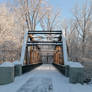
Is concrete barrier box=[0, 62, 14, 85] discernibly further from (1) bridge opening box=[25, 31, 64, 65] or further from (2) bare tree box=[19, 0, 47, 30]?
(2) bare tree box=[19, 0, 47, 30]

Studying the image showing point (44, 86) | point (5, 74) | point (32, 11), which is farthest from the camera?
point (32, 11)

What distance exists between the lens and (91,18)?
81.7ft

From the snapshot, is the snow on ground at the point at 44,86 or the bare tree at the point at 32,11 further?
the bare tree at the point at 32,11

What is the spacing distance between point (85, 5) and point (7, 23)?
17.8 meters

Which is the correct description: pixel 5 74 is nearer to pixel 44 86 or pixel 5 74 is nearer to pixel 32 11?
pixel 44 86

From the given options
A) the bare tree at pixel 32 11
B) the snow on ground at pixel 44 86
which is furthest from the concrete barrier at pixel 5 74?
the bare tree at pixel 32 11

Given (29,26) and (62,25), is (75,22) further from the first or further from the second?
(29,26)

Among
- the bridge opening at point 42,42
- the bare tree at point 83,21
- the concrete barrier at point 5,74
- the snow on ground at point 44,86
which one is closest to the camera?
the snow on ground at point 44,86

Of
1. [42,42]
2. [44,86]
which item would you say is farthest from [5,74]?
[42,42]

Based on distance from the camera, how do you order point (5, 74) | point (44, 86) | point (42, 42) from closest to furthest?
point (44, 86) → point (5, 74) → point (42, 42)

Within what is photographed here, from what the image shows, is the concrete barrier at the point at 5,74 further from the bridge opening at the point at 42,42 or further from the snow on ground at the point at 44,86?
the bridge opening at the point at 42,42

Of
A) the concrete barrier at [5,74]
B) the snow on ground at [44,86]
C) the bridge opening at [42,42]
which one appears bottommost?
the snow on ground at [44,86]

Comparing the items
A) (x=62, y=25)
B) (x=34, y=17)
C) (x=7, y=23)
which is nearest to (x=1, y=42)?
(x=7, y=23)

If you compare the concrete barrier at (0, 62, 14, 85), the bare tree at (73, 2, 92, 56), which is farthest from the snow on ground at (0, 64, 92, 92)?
the bare tree at (73, 2, 92, 56)
